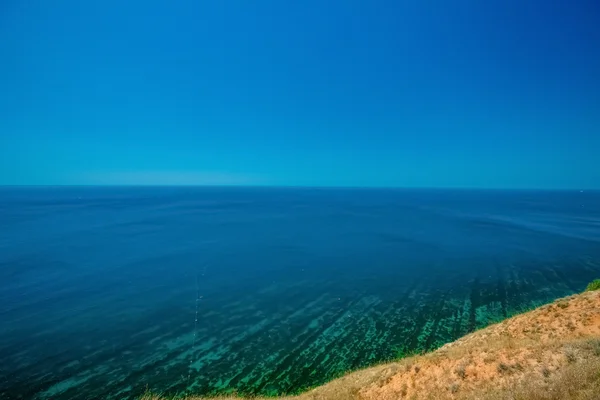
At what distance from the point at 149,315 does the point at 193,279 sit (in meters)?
13.1

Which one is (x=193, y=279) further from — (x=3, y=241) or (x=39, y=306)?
(x=3, y=241)

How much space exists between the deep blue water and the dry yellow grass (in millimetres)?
6701

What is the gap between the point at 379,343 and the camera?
91.5 ft

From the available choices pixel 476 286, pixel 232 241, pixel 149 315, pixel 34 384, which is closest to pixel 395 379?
pixel 34 384

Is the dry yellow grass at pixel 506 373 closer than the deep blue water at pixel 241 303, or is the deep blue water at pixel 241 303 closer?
the dry yellow grass at pixel 506 373

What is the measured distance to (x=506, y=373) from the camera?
14.0 m

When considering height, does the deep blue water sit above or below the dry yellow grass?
below

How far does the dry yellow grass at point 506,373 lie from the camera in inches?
444

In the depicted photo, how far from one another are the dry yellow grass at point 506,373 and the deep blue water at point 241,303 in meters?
6.70

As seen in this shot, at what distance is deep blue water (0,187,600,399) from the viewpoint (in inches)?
945

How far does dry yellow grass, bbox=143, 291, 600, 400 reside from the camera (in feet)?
37.0

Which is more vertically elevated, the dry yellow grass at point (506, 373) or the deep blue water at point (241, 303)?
the dry yellow grass at point (506, 373)

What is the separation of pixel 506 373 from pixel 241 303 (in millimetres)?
29828

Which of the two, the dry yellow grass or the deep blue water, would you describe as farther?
the deep blue water
